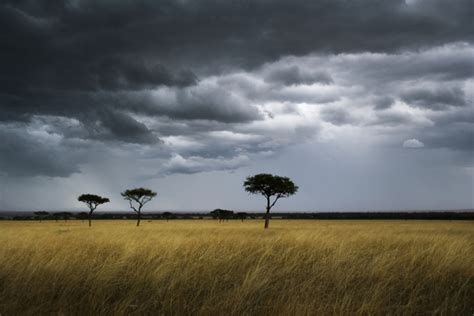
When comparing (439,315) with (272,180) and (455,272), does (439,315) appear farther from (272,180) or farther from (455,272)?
(272,180)

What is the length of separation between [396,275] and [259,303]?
323 cm

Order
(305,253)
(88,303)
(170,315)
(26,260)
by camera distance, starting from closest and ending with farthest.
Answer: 1. (170,315)
2. (88,303)
3. (26,260)
4. (305,253)

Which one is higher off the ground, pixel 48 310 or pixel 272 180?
pixel 272 180

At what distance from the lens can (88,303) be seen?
5.75 metres

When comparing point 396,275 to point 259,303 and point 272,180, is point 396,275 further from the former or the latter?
point 272,180

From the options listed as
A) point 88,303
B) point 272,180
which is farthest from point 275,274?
point 272,180

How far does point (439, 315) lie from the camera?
5461 millimetres

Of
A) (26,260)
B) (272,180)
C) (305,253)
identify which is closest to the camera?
(26,260)

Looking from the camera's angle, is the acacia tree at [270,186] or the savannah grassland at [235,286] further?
the acacia tree at [270,186]

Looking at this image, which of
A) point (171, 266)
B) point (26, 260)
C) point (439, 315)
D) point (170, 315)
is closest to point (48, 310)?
point (170, 315)

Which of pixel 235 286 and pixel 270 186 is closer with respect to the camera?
pixel 235 286

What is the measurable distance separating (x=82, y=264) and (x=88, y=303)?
2752 millimetres

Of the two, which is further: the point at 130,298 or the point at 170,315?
the point at 130,298

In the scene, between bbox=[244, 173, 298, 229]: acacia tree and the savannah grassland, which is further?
bbox=[244, 173, 298, 229]: acacia tree
